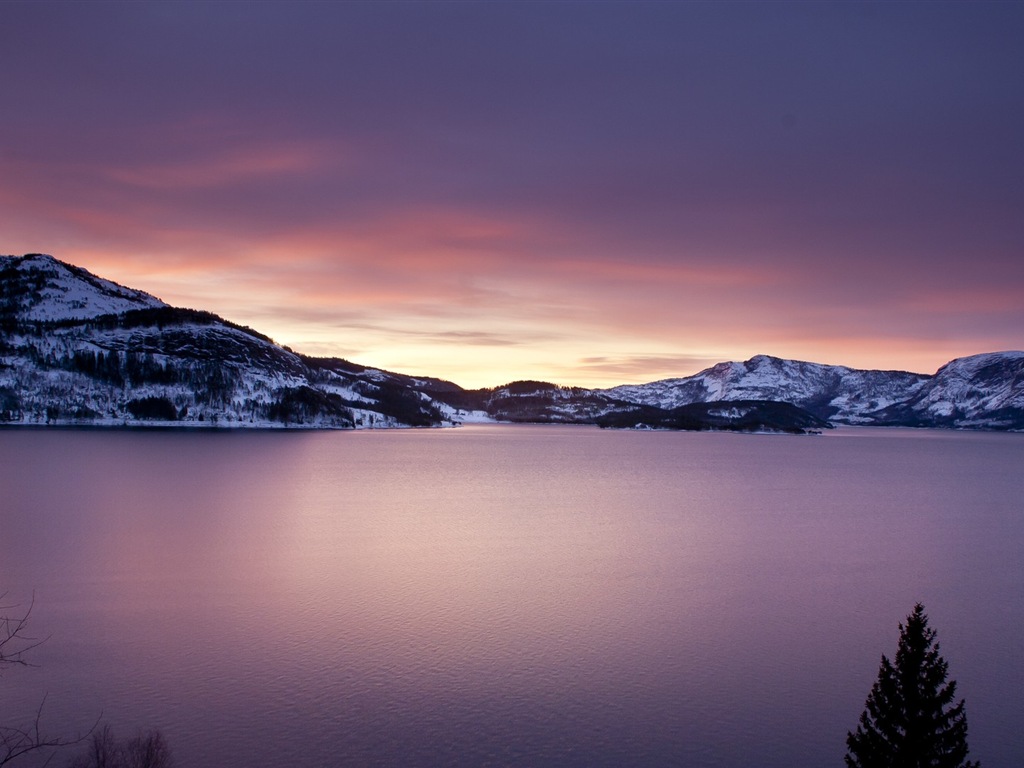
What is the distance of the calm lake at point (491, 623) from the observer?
57.6 feet

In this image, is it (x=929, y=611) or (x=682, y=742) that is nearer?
(x=682, y=742)

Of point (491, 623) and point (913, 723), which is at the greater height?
point (913, 723)

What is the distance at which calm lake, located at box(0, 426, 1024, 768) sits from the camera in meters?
17.6

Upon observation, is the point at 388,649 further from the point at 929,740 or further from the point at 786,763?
the point at 929,740

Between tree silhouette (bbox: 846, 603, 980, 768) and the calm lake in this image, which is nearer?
tree silhouette (bbox: 846, 603, 980, 768)

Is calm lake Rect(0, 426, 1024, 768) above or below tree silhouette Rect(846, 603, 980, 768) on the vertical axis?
below

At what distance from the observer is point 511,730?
17.6 meters

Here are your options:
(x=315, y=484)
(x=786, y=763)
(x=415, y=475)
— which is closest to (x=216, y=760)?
(x=786, y=763)

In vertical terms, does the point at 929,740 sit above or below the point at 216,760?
above

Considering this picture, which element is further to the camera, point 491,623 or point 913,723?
point 491,623

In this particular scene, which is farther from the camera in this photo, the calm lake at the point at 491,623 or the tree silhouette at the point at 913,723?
the calm lake at the point at 491,623

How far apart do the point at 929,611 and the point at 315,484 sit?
198 feet

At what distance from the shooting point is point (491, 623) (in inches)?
1041

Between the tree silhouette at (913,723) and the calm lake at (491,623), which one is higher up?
the tree silhouette at (913,723)
